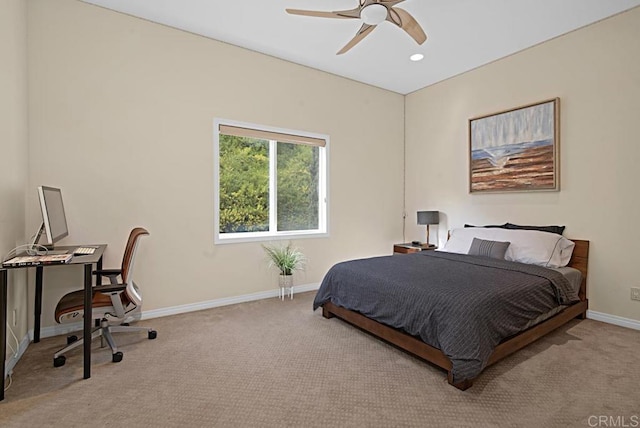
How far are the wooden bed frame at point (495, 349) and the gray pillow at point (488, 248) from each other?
72cm

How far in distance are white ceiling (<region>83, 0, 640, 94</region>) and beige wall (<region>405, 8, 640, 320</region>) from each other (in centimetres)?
23

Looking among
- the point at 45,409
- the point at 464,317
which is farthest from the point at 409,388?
the point at 45,409

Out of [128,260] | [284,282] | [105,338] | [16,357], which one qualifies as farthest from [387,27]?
[16,357]

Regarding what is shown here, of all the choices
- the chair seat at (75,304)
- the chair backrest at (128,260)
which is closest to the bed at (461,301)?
the chair backrest at (128,260)

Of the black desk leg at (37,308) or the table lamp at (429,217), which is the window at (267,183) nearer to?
the table lamp at (429,217)

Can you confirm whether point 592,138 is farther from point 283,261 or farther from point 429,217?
point 283,261

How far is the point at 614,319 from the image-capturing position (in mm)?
3273

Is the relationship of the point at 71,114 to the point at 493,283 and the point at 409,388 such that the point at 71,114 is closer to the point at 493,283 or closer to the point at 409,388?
the point at 409,388

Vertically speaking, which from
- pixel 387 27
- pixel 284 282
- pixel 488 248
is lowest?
pixel 284 282

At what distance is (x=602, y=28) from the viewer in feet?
10.9

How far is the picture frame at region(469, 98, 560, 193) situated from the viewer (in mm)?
3693

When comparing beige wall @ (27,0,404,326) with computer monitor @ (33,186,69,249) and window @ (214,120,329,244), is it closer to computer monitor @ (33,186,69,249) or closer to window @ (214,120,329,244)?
window @ (214,120,329,244)

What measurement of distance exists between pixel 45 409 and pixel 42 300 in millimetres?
1355

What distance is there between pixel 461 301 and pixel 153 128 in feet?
10.6
